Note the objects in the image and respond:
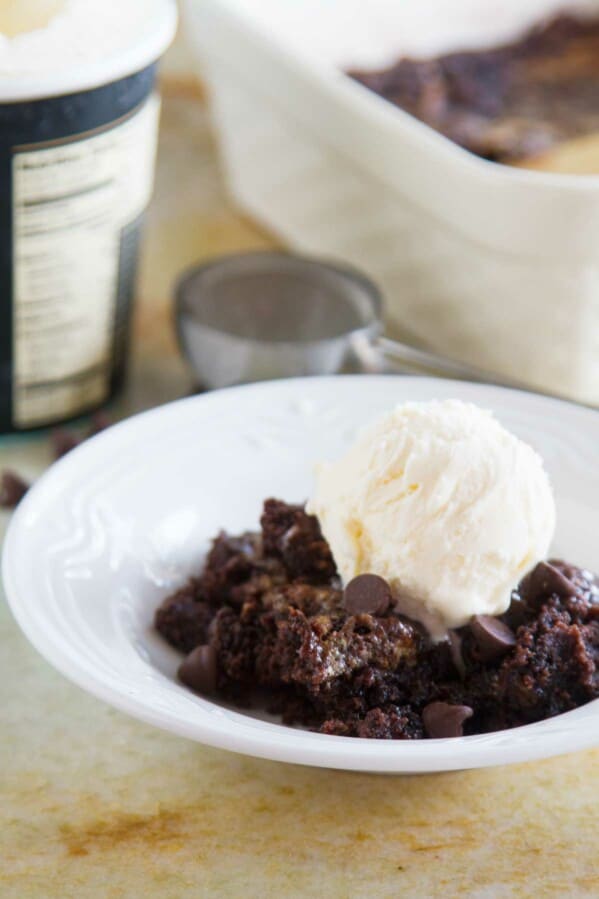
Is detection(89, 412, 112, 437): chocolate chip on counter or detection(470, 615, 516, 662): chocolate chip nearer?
detection(470, 615, 516, 662): chocolate chip

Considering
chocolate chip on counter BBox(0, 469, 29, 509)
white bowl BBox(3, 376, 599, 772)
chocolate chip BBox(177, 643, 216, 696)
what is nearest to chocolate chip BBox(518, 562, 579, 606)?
white bowl BBox(3, 376, 599, 772)

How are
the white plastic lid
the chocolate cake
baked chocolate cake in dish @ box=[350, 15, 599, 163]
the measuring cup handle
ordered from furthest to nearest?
baked chocolate cake in dish @ box=[350, 15, 599, 163] < the measuring cup handle < the white plastic lid < the chocolate cake

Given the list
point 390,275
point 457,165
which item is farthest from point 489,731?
point 390,275

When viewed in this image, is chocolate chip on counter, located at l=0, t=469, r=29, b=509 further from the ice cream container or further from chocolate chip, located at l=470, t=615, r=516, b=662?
chocolate chip, located at l=470, t=615, r=516, b=662

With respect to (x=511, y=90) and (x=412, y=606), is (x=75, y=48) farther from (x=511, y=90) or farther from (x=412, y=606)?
(x=511, y=90)

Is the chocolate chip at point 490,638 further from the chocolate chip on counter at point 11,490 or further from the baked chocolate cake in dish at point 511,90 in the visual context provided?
the baked chocolate cake in dish at point 511,90

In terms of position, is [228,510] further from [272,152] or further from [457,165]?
[272,152]

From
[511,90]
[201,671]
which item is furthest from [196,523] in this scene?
[511,90]
